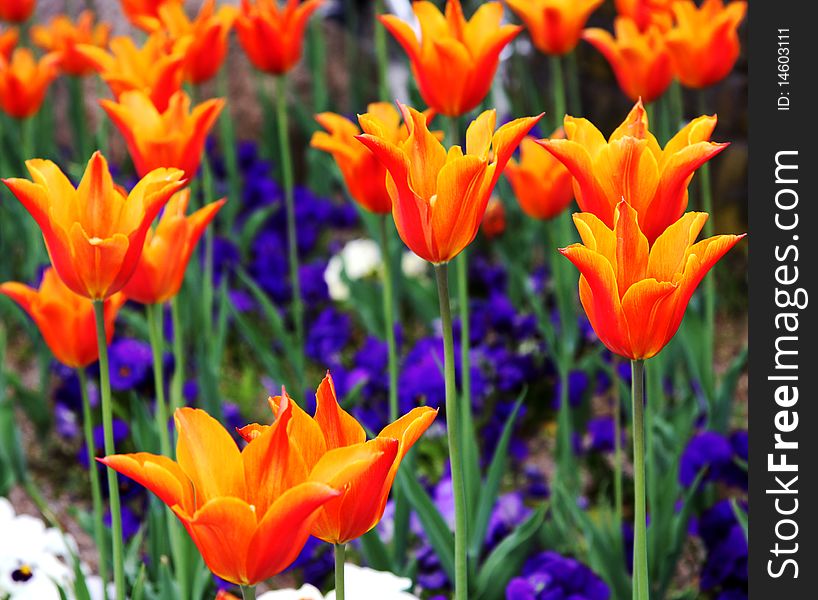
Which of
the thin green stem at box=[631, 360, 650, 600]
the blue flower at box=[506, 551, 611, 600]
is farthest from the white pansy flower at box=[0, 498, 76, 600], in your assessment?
the thin green stem at box=[631, 360, 650, 600]

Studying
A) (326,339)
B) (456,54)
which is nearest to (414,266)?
(326,339)

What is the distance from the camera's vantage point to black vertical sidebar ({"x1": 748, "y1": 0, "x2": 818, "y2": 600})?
161 centimetres

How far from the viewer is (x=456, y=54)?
1.75 m

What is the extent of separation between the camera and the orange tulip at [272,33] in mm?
2434

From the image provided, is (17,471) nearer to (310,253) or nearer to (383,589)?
(383,589)

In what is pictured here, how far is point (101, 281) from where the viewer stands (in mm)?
1331

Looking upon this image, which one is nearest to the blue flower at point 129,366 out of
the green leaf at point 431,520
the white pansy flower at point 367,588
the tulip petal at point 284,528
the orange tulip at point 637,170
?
the green leaf at point 431,520

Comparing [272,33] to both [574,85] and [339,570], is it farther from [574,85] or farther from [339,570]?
[339,570]

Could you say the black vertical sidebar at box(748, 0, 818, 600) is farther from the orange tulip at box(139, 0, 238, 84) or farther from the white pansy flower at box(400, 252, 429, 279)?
the white pansy flower at box(400, 252, 429, 279)

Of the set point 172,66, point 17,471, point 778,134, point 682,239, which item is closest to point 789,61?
point 778,134

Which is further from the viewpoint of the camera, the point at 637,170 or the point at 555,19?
the point at 555,19

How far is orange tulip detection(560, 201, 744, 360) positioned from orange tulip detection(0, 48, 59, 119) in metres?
2.02

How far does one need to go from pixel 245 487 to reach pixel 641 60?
4.61 ft

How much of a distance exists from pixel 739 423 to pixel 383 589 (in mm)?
1668
